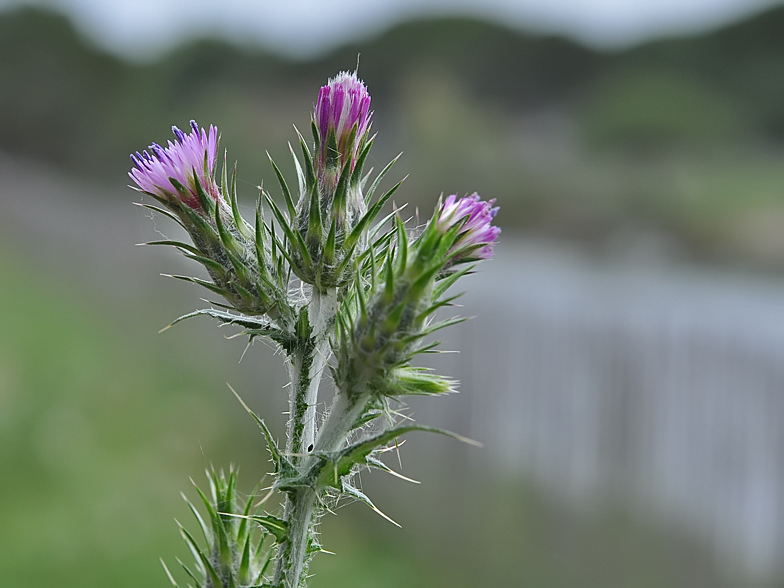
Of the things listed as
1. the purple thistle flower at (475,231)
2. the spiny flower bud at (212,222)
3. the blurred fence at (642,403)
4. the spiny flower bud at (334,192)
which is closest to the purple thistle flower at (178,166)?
the spiny flower bud at (212,222)

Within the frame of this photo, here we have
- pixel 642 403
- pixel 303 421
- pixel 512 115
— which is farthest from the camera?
pixel 512 115

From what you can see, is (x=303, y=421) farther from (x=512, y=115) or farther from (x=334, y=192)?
(x=512, y=115)

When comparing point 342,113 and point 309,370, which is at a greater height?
point 342,113

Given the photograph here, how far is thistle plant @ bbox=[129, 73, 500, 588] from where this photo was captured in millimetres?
1430

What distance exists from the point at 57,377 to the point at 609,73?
155ft

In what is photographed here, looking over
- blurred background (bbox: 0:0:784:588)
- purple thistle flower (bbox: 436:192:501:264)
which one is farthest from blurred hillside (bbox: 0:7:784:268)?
purple thistle flower (bbox: 436:192:501:264)

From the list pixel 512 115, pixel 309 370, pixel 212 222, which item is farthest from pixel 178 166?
pixel 512 115

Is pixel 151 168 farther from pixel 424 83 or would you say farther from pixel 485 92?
pixel 485 92

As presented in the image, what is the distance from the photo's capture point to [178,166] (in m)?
1.67

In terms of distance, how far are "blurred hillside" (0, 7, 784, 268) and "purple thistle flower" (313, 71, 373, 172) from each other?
18.8 meters

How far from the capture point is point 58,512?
229 inches

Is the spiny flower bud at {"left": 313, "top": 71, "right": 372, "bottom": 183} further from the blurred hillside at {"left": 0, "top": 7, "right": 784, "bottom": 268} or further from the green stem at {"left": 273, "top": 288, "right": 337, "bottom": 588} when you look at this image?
the blurred hillside at {"left": 0, "top": 7, "right": 784, "bottom": 268}

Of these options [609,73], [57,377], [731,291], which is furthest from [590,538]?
[609,73]

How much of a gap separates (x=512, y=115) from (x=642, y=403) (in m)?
38.6
